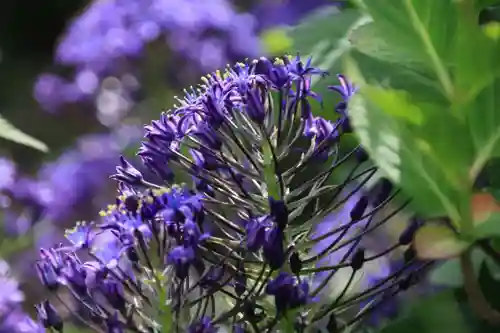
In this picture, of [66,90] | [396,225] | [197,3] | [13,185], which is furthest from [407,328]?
[66,90]

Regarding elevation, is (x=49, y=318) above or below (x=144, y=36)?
below

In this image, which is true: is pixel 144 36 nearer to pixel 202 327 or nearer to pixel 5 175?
pixel 5 175

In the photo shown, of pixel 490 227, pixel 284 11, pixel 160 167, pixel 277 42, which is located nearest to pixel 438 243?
pixel 490 227

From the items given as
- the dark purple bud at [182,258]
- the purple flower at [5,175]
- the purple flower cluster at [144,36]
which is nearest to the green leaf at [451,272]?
the dark purple bud at [182,258]

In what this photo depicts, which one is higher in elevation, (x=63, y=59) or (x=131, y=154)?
(x=63, y=59)

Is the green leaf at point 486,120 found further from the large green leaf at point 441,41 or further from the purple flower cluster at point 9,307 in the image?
the purple flower cluster at point 9,307

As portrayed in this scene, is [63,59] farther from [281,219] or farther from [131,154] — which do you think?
[281,219]

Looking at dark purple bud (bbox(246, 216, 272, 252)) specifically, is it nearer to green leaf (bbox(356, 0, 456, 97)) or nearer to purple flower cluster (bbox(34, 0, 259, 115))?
green leaf (bbox(356, 0, 456, 97))
